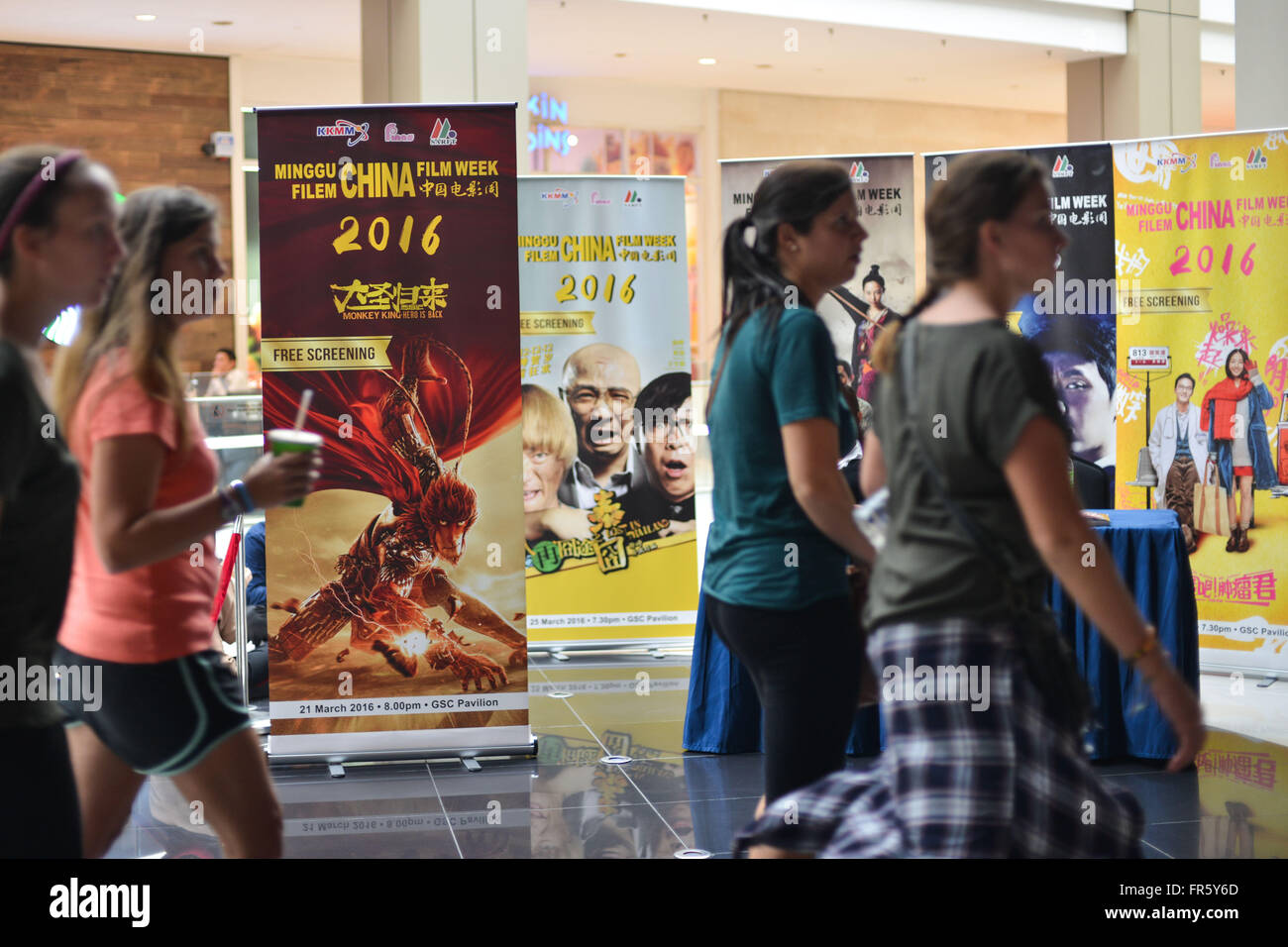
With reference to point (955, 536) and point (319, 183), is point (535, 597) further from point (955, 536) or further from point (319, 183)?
point (955, 536)

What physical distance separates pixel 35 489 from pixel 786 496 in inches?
42.6

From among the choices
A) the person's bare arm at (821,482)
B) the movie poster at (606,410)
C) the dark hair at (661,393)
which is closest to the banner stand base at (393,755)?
the movie poster at (606,410)

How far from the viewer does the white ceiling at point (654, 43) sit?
10.3 m

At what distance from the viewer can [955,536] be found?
1.71 meters

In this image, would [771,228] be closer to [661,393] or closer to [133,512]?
[133,512]

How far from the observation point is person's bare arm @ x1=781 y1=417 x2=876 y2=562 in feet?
6.46

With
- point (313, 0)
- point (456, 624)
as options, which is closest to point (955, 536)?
point (456, 624)

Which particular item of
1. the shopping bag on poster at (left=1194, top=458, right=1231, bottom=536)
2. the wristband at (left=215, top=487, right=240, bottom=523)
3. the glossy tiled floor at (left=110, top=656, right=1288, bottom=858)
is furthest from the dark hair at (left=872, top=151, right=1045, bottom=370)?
the shopping bag on poster at (left=1194, top=458, right=1231, bottom=536)

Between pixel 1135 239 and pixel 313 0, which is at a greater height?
pixel 313 0

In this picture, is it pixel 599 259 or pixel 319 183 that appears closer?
pixel 319 183

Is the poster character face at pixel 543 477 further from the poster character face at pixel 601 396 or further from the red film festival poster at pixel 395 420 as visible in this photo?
the red film festival poster at pixel 395 420

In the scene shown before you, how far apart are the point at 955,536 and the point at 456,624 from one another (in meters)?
2.60

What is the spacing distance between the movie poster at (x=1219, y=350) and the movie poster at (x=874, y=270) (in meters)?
0.89

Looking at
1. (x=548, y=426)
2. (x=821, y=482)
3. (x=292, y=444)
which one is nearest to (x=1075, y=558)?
(x=821, y=482)
